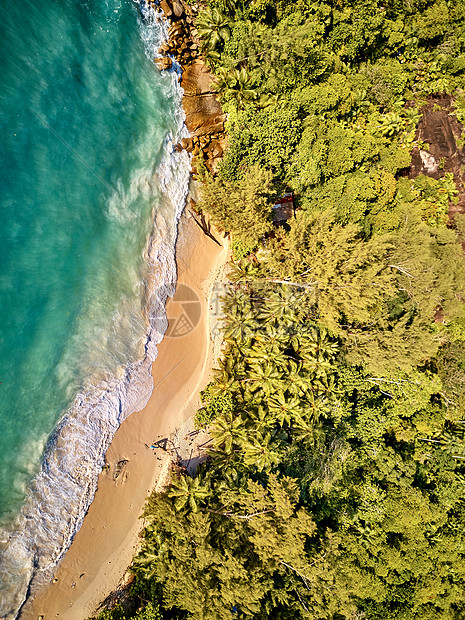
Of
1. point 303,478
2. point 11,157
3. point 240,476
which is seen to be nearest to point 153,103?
point 11,157

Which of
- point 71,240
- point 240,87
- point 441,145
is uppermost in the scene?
point 240,87

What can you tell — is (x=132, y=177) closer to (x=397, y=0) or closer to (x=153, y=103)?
(x=153, y=103)

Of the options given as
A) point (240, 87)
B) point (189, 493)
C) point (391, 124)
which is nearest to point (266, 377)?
point (189, 493)

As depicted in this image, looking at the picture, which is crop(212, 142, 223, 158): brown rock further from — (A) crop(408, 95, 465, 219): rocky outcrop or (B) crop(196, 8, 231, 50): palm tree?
(A) crop(408, 95, 465, 219): rocky outcrop

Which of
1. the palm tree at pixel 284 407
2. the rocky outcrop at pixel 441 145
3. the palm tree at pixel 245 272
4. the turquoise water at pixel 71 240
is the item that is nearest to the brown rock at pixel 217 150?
the turquoise water at pixel 71 240

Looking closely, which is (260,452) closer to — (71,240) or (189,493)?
(189,493)

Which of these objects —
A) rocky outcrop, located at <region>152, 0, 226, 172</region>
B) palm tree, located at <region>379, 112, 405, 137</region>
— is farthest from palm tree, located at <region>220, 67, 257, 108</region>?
palm tree, located at <region>379, 112, 405, 137</region>
